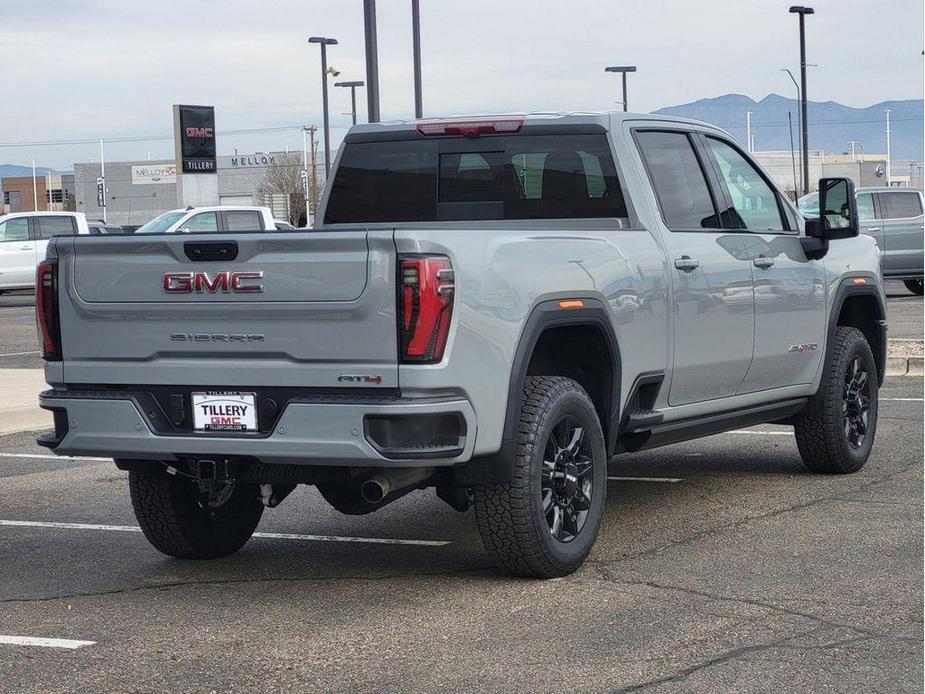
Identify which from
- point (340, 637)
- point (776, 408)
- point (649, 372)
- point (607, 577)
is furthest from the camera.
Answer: point (776, 408)

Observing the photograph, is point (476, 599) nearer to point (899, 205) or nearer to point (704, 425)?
point (704, 425)

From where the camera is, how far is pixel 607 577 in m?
6.60

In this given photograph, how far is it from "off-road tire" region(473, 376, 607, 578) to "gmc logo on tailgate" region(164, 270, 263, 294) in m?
1.24

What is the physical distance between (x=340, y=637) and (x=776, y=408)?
3.77 metres

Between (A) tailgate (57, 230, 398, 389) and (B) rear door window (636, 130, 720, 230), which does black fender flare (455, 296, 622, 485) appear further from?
(B) rear door window (636, 130, 720, 230)

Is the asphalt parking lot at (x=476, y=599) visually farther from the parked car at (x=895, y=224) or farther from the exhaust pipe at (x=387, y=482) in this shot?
the parked car at (x=895, y=224)

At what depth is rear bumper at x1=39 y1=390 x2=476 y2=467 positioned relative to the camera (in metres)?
5.77

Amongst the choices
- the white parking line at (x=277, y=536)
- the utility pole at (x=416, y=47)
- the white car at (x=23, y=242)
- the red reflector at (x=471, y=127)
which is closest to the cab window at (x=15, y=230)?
the white car at (x=23, y=242)

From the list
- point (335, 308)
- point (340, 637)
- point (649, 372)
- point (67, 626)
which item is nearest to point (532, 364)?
point (649, 372)

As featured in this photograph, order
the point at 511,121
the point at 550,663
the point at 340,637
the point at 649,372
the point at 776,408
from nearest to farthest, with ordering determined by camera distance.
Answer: the point at 550,663, the point at 340,637, the point at 649,372, the point at 511,121, the point at 776,408

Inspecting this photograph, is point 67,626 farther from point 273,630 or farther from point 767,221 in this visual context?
point 767,221

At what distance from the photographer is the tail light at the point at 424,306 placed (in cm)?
574

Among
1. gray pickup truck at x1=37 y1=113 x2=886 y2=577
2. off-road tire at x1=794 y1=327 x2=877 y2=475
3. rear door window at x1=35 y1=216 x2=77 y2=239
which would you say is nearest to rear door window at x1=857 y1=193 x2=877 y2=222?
rear door window at x1=35 y1=216 x2=77 y2=239

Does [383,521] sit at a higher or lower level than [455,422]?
lower
